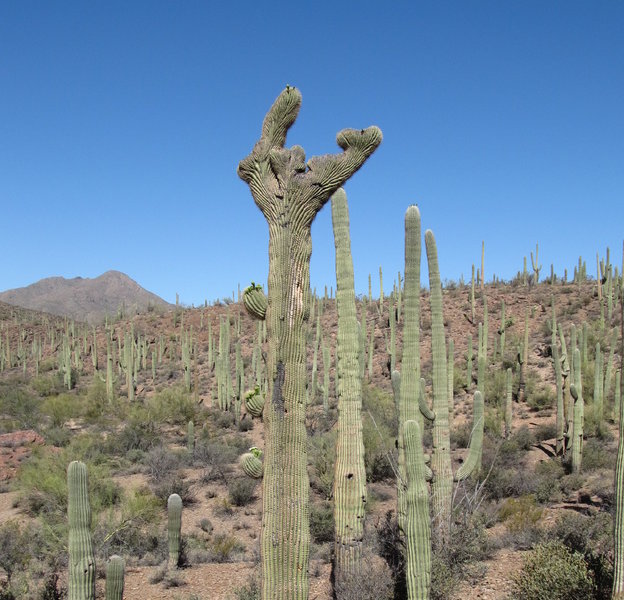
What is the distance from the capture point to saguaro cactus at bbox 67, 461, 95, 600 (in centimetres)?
616

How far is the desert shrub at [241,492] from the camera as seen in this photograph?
43.9 feet

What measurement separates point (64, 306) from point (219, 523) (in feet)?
371

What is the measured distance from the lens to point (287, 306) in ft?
16.0

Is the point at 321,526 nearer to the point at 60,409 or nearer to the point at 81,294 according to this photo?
the point at 60,409

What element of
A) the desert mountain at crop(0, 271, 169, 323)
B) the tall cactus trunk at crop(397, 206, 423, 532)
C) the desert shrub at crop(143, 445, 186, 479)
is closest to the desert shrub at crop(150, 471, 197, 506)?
the desert shrub at crop(143, 445, 186, 479)

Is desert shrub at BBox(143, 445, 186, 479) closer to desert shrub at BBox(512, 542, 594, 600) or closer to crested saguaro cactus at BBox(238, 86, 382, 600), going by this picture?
desert shrub at BBox(512, 542, 594, 600)

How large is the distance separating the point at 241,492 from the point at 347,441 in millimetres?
6807

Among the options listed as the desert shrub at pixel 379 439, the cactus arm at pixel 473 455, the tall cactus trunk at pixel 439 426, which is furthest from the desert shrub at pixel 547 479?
the tall cactus trunk at pixel 439 426

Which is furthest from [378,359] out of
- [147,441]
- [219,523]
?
[219,523]

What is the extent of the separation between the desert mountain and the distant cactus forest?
96.2 m

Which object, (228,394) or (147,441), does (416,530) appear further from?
(228,394)

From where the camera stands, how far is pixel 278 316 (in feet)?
15.9

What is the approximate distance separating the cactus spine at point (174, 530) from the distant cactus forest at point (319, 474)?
0.03m

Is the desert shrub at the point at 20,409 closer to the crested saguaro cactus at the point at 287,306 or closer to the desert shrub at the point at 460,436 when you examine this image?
the desert shrub at the point at 460,436
